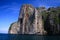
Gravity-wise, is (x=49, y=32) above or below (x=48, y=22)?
below

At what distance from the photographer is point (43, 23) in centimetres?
19762

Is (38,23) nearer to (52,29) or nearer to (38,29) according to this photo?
(38,29)

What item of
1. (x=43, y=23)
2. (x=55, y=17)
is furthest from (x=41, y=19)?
(x=55, y=17)

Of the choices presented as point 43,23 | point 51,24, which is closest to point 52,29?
point 51,24

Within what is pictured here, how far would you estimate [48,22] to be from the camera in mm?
190625

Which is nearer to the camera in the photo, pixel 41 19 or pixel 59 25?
pixel 59 25

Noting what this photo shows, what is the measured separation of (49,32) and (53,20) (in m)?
15.2

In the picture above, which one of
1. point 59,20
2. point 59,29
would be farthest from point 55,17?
point 59,29

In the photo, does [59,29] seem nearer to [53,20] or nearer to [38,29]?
[53,20]

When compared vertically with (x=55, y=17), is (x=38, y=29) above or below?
below

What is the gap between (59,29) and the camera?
181m

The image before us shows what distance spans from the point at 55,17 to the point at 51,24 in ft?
41.3

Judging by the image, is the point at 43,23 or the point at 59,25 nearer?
→ the point at 59,25

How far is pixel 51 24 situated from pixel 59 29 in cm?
1100
